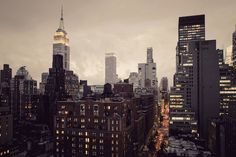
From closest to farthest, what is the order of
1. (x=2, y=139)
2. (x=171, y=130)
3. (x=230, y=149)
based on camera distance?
(x=230, y=149) < (x=2, y=139) < (x=171, y=130)

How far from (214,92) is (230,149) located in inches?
3108

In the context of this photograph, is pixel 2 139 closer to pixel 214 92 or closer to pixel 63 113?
pixel 63 113

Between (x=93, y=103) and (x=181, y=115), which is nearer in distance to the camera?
(x=93, y=103)

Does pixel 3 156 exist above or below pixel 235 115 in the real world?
below

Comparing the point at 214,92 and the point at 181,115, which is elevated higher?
the point at 214,92

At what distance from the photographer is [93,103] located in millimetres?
133250

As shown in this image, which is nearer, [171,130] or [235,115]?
[235,115]

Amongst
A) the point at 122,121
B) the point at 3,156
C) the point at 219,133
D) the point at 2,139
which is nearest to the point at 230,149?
the point at 219,133

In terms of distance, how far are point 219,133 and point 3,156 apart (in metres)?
113

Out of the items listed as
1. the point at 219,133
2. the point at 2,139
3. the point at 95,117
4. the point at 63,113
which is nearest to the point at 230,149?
the point at 219,133

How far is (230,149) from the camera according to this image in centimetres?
12425

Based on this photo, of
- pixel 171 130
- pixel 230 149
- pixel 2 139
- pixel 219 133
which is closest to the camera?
pixel 230 149

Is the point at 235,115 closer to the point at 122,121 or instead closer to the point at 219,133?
the point at 219,133

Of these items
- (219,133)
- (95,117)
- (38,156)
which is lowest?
(38,156)
